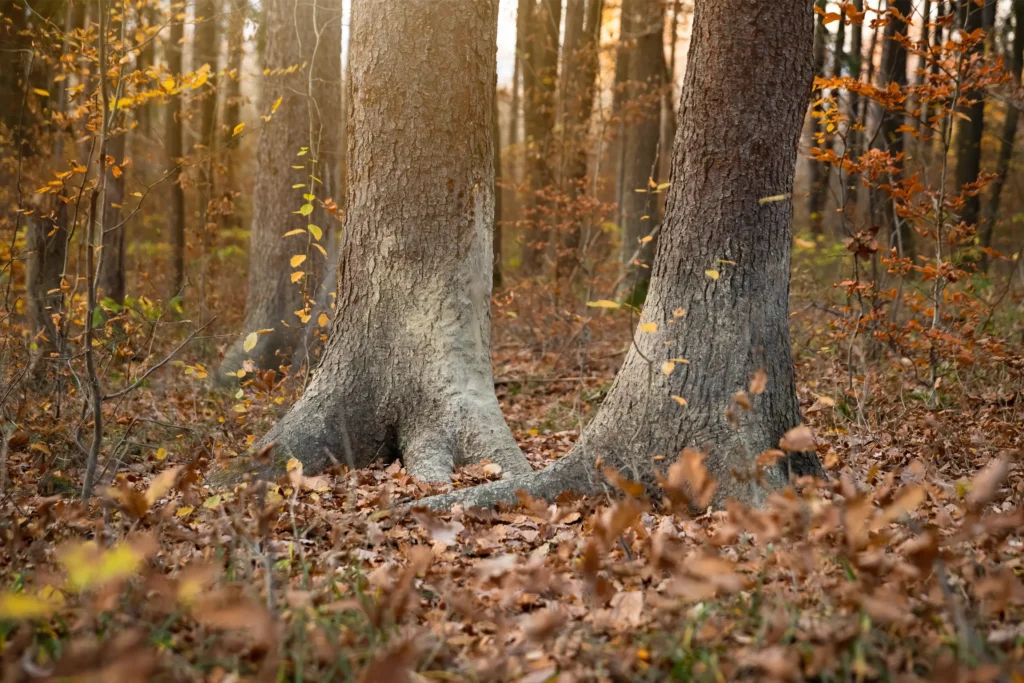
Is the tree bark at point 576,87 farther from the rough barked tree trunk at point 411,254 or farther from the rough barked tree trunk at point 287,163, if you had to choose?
the rough barked tree trunk at point 411,254

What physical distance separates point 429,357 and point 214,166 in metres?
7.66

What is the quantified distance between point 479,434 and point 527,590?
1920mm

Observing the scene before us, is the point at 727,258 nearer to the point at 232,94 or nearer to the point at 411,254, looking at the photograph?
the point at 411,254

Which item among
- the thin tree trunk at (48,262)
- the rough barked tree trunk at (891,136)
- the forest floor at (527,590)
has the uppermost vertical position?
the rough barked tree trunk at (891,136)

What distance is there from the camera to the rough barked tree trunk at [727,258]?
3.50 metres

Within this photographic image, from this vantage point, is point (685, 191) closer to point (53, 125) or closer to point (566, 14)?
point (53, 125)

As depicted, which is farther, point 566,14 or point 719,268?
point 566,14

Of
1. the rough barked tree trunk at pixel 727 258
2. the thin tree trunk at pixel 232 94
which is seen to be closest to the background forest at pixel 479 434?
the rough barked tree trunk at pixel 727 258

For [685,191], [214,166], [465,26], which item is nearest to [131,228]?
[214,166]

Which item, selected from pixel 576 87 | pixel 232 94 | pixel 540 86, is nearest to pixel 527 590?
pixel 576 87

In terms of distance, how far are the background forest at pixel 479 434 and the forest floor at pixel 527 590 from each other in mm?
15

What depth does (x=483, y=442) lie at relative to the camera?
4.38 meters

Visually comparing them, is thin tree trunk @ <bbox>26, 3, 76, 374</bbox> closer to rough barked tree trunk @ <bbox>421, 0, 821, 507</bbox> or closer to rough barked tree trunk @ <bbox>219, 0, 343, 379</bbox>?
rough barked tree trunk @ <bbox>219, 0, 343, 379</bbox>

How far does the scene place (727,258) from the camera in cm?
356
